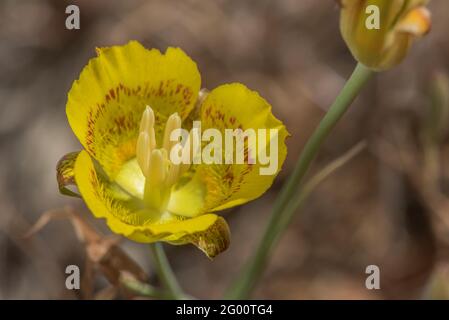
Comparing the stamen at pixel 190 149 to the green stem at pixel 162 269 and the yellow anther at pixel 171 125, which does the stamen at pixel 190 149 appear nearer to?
the yellow anther at pixel 171 125

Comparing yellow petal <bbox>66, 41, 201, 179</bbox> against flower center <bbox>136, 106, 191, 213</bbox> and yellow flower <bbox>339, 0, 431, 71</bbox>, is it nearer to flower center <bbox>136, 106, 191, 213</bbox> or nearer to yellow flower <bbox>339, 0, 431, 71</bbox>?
flower center <bbox>136, 106, 191, 213</bbox>

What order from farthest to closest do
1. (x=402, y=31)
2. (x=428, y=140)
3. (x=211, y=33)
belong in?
(x=211, y=33) < (x=428, y=140) < (x=402, y=31)

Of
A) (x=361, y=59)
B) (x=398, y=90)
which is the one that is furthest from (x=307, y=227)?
(x=361, y=59)

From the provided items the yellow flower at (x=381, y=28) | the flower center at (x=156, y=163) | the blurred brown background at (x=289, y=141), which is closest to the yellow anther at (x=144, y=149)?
the flower center at (x=156, y=163)

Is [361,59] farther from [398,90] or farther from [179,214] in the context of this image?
[398,90]

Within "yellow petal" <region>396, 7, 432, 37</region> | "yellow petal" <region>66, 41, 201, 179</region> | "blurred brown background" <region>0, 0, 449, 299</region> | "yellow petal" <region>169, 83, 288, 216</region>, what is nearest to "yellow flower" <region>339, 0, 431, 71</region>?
"yellow petal" <region>396, 7, 432, 37</region>
